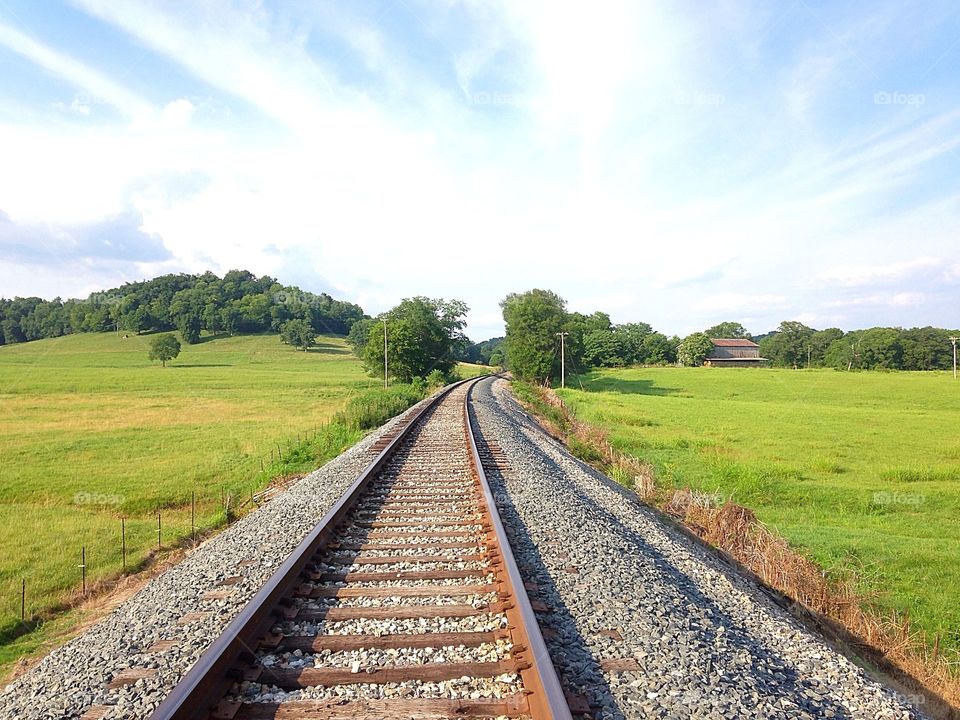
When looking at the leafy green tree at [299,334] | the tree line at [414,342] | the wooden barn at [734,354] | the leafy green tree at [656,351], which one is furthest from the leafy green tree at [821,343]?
the leafy green tree at [299,334]

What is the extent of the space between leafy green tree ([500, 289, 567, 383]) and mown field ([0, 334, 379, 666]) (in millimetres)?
17103

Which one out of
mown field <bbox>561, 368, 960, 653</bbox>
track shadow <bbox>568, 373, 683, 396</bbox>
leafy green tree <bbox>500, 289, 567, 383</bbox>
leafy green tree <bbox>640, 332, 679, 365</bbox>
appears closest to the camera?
mown field <bbox>561, 368, 960, 653</bbox>

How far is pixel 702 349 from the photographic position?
129 metres

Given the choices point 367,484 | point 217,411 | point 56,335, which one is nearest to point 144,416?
point 217,411

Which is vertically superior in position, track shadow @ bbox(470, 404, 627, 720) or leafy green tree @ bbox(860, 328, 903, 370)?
leafy green tree @ bbox(860, 328, 903, 370)

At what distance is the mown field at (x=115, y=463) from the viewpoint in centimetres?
892

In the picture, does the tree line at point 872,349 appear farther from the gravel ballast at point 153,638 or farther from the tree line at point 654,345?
the gravel ballast at point 153,638

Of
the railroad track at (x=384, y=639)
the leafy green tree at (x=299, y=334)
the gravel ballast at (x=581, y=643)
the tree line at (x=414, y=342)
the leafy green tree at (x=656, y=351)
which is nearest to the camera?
the railroad track at (x=384, y=639)

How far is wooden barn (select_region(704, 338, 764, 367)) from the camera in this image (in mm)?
132625

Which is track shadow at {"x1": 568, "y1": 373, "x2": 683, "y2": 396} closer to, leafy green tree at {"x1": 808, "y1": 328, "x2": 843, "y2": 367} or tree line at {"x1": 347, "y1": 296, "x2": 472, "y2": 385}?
tree line at {"x1": 347, "y1": 296, "x2": 472, "y2": 385}

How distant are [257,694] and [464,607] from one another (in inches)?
57.6

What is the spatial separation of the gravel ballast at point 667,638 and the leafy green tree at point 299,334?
100619mm

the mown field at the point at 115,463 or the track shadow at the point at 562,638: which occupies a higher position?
the track shadow at the point at 562,638

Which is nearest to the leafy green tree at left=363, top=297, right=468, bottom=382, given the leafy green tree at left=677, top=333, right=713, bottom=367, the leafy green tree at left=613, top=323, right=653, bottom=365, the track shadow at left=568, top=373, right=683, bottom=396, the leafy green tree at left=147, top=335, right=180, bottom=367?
the track shadow at left=568, top=373, right=683, bottom=396
